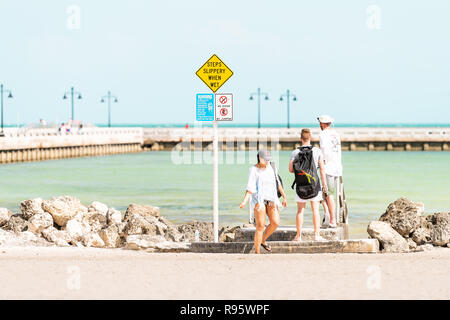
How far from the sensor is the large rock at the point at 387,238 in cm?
1353

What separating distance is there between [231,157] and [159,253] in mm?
64223

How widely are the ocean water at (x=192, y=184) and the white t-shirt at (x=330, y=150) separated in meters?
8.69

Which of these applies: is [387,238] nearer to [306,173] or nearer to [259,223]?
[306,173]

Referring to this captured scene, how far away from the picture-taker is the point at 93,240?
1600cm

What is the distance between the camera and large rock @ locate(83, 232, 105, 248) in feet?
52.1

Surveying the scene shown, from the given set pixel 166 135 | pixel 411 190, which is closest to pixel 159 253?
pixel 411 190

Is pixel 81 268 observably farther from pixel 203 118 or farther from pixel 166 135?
pixel 166 135

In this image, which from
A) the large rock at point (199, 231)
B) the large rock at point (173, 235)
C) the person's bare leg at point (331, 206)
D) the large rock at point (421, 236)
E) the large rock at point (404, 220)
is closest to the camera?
the person's bare leg at point (331, 206)

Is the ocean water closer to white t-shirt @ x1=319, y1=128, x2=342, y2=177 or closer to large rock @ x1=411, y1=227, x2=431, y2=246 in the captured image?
large rock @ x1=411, y1=227, x2=431, y2=246

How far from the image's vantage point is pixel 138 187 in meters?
43.4

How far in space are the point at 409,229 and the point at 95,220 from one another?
7622 mm

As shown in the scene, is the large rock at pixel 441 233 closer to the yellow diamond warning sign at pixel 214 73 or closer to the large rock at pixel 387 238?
the large rock at pixel 387 238

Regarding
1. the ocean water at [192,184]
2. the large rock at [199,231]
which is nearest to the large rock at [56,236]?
the large rock at [199,231]
